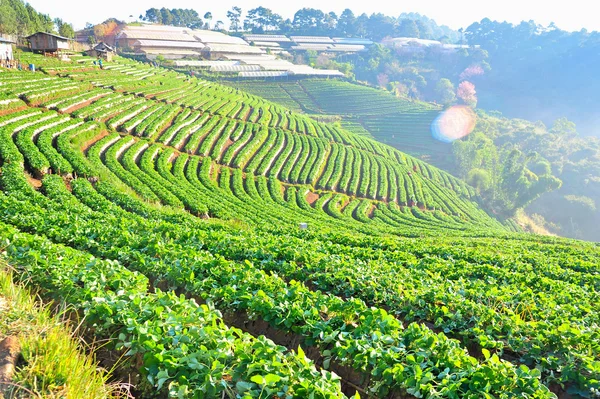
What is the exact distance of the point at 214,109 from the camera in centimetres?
6388

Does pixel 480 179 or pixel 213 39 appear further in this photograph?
pixel 213 39

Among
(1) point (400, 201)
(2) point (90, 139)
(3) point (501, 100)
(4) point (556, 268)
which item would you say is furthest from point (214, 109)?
(3) point (501, 100)

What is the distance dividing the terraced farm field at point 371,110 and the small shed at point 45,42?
165 feet

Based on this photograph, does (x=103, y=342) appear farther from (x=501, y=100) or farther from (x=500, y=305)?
(x=501, y=100)

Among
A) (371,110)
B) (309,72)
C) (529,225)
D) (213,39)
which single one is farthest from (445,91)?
(529,225)

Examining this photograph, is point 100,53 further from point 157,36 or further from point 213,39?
point 213,39

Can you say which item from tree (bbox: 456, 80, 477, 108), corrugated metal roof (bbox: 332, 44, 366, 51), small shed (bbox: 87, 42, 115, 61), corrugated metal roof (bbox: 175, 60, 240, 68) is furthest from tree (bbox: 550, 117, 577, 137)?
small shed (bbox: 87, 42, 115, 61)

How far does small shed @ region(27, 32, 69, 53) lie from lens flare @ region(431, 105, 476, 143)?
270 feet

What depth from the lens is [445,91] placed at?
524 ft

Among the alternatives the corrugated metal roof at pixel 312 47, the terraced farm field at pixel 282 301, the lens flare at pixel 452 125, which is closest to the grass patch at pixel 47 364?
the terraced farm field at pixel 282 301

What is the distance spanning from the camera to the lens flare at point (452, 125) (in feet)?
348

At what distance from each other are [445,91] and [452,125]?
54647 millimetres

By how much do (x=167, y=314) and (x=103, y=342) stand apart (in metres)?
0.98

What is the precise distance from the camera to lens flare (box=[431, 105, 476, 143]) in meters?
106
